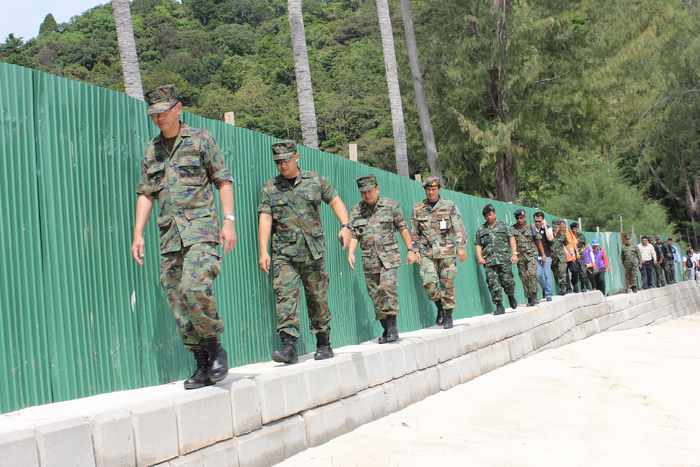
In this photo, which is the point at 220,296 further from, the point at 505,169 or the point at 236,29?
the point at 236,29

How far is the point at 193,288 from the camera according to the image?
5547 millimetres

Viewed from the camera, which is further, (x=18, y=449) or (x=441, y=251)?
(x=441, y=251)

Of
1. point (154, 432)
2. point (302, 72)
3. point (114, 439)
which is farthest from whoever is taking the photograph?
point (302, 72)

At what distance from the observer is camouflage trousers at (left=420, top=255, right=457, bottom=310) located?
11148 millimetres

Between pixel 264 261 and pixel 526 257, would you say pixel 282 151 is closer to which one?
pixel 264 261

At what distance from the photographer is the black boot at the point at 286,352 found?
23.8 feet

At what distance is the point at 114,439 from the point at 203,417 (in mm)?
758

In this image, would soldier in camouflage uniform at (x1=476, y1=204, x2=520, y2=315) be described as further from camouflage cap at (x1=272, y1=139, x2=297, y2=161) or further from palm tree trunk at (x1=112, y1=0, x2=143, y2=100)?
camouflage cap at (x1=272, y1=139, x2=297, y2=161)

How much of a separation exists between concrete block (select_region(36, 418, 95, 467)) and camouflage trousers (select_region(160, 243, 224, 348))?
1344mm

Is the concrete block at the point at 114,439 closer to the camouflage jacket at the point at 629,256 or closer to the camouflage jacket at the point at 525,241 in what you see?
the camouflage jacket at the point at 525,241

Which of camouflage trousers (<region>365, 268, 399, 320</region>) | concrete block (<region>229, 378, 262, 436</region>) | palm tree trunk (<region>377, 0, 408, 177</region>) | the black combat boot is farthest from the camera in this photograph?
palm tree trunk (<region>377, 0, 408, 177</region>)

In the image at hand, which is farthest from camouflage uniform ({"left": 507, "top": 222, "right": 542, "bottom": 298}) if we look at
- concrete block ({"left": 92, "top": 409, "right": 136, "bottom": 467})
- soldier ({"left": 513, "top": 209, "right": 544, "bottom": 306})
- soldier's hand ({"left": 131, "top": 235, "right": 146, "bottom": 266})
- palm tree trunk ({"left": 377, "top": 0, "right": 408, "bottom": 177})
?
concrete block ({"left": 92, "top": 409, "right": 136, "bottom": 467})

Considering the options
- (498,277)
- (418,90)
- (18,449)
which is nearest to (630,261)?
(418,90)

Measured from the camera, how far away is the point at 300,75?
1762cm
